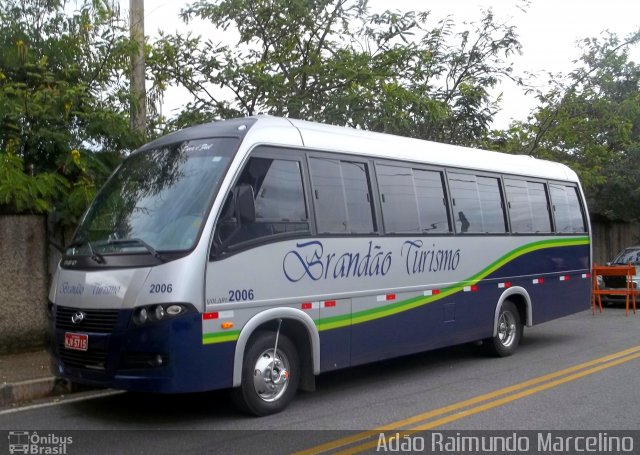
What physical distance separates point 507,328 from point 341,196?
14.8ft

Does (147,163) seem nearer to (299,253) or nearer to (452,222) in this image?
(299,253)

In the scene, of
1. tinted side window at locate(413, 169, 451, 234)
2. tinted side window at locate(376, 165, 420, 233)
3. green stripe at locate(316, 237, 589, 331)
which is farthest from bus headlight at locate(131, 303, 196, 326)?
tinted side window at locate(413, 169, 451, 234)

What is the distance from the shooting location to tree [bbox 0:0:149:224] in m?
10.4

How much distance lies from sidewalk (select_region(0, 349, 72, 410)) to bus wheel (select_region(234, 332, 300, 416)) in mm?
2567

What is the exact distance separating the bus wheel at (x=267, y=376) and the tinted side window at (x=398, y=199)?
2.16 meters

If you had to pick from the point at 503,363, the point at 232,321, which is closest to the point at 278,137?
the point at 232,321

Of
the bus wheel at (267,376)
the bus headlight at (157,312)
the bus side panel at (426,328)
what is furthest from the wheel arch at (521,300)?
the bus headlight at (157,312)

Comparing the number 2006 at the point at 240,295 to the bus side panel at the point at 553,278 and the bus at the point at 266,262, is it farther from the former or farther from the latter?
the bus side panel at the point at 553,278

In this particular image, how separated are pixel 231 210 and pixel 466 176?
181 inches

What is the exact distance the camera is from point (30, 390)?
855 centimetres

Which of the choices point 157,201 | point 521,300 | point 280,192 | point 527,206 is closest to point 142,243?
point 157,201

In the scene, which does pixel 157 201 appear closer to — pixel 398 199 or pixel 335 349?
pixel 335 349

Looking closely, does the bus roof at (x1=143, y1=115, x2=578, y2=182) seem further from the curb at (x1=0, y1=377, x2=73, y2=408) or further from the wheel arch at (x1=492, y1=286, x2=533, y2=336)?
the curb at (x1=0, y1=377, x2=73, y2=408)

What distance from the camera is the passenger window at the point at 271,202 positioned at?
7410mm
